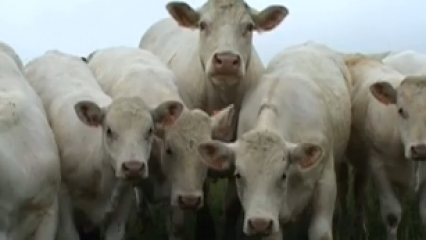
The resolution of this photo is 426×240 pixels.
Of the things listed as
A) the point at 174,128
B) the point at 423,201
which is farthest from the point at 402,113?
the point at 174,128

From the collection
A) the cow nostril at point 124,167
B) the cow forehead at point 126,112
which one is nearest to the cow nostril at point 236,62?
the cow forehead at point 126,112

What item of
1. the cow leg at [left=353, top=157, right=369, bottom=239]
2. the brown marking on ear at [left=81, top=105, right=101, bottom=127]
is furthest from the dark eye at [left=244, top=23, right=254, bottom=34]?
the cow leg at [left=353, top=157, right=369, bottom=239]

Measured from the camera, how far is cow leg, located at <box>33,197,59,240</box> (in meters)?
8.10

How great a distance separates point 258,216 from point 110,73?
354 centimetres

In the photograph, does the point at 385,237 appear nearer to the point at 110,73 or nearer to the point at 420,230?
the point at 420,230

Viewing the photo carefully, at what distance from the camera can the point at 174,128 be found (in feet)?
29.8

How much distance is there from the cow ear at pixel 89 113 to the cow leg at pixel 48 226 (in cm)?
82

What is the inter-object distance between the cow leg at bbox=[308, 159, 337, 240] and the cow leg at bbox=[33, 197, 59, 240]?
7.43ft

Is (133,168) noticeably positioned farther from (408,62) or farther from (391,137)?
(408,62)

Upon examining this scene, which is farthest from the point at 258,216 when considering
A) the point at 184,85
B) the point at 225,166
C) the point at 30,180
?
the point at 184,85

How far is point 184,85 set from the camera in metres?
10.4

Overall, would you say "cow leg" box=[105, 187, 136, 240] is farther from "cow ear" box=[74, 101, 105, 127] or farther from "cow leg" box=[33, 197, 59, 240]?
"cow leg" box=[33, 197, 59, 240]

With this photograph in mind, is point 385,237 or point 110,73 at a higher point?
point 110,73

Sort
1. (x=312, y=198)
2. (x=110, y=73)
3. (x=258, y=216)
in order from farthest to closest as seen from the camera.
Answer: (x=110, y=73) → (x=312, y=198) → (x=258, y=216)
